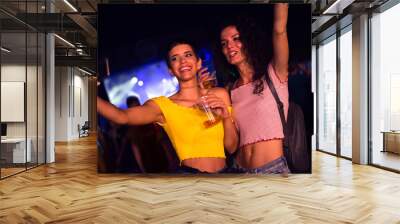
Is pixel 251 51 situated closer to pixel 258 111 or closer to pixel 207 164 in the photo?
pixel 258 111

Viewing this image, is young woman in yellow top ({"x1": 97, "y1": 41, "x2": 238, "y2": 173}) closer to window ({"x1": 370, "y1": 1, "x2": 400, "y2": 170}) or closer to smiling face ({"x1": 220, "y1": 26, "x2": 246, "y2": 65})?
smiling face ({"x1": 220, "y1": 26, "x2": 246, "y2": 65})

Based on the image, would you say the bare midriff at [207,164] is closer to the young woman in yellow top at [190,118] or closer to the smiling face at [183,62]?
the young woman in yellow top at [190,118]

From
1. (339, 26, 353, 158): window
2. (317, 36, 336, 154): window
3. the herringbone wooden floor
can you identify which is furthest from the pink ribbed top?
(317, 36, 336, 154): window

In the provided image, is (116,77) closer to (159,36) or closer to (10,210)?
(159,36)

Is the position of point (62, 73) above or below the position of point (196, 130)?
above

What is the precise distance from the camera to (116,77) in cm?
746

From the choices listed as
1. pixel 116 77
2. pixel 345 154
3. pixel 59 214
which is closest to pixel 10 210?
pixel 59 214

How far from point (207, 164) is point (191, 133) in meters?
0.64

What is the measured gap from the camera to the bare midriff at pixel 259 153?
728 centimetres

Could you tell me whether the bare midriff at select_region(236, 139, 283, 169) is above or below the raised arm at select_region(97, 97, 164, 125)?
below

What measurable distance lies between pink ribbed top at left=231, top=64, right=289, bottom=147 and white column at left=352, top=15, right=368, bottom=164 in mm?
2624

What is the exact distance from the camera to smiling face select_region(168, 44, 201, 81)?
7.41 metres

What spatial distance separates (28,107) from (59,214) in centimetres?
474

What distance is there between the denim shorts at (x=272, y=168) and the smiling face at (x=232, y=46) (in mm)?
1899
